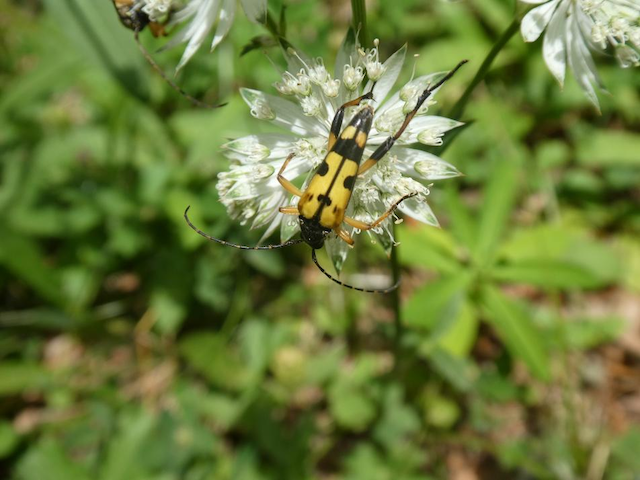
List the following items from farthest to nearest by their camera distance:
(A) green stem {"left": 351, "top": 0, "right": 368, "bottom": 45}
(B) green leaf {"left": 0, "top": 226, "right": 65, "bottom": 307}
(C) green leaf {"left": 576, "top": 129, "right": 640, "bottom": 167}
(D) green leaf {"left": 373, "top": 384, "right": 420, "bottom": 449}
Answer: (C) green leaf {"left": 576, "top": 129, "right": 640, "bottom": 167}, (B) green leaf {"left": 0, "top": 226, "right": 65, "bottom": 307}, (D) green leaf {"left": 373, "top": 384, "right": 420, "bottom": 449}, (A) green stem {"left": 351, "top": 0, "right": 368, "bottom": 45}

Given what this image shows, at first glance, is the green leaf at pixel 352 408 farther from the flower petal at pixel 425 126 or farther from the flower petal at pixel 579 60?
the flower petal at pixel 579 60

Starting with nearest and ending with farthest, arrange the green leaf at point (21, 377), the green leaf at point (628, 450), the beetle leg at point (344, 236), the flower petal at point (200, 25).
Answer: the beetle leg at point (344, 236) < the flower petal at point (200, 25) < the green leaf at point (628, 450) < the green leaf at point (21, 377)

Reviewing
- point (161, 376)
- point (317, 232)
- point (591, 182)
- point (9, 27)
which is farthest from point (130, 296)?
point (591, 182)

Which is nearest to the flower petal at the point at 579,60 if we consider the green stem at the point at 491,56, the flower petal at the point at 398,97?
the green stem at the point at 491,56

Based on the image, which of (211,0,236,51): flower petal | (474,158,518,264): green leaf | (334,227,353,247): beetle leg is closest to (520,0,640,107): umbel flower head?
(334,227,353,247): beetle leg

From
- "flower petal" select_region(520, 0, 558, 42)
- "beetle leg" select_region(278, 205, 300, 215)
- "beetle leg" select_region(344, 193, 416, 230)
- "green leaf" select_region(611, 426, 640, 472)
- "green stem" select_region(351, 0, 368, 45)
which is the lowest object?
"green leaf" select_region(611, 426, 640, 472)

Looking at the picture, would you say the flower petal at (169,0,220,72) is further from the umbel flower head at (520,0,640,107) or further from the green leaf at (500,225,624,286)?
the green leaf at (500,225,624,286)

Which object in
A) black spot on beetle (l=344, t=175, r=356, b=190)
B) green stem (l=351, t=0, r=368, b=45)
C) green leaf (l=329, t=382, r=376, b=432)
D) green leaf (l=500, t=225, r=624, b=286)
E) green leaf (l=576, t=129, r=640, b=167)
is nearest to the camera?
green stem (l=351, t=0, r=368, b=45)

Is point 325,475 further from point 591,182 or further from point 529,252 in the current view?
point 591,182
